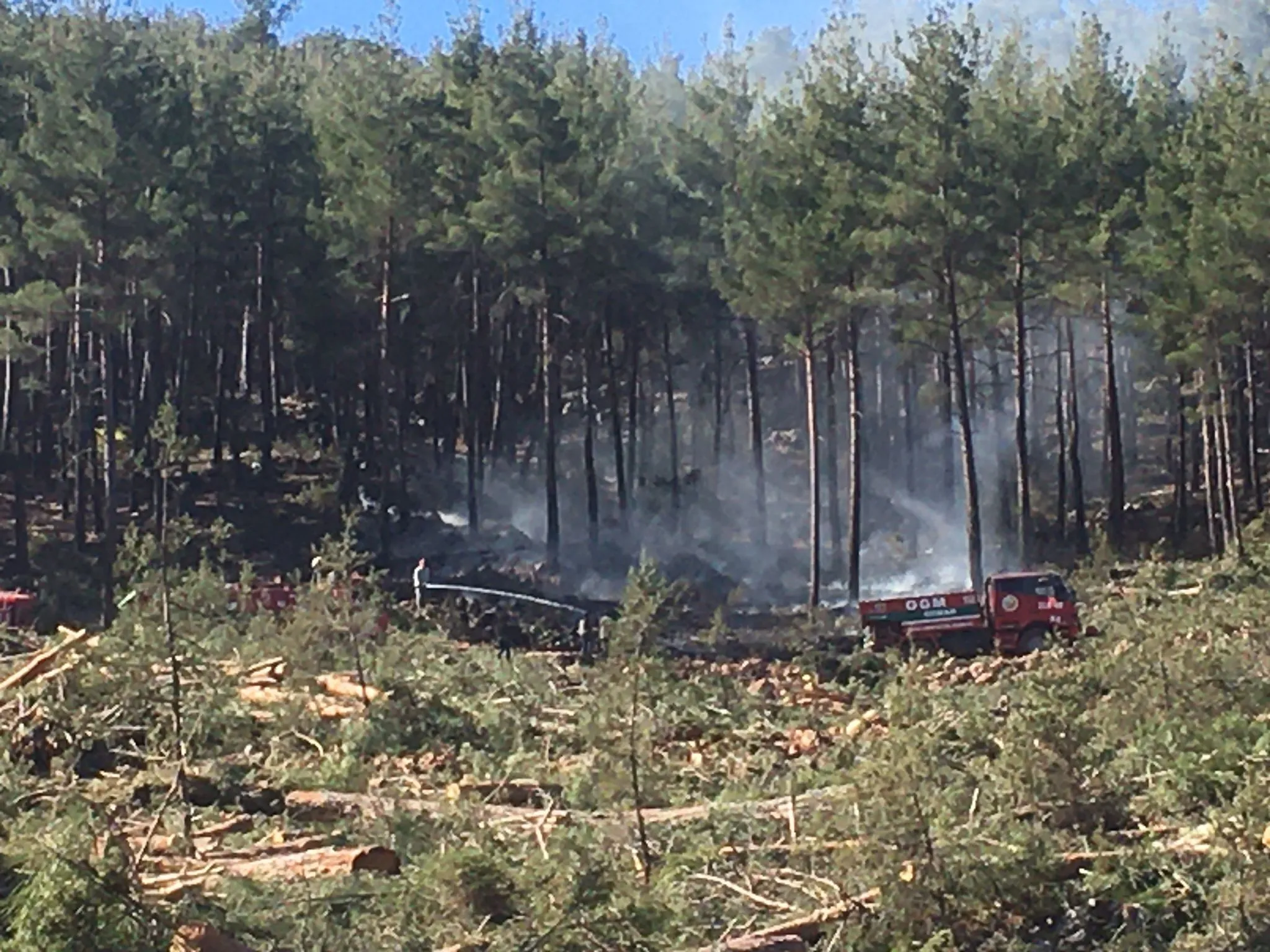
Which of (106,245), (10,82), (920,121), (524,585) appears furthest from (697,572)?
(10,82)

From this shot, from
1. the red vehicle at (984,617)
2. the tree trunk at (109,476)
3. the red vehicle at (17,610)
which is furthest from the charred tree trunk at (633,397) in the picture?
the red vehicle at (17,610)

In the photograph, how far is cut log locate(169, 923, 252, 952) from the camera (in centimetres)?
870

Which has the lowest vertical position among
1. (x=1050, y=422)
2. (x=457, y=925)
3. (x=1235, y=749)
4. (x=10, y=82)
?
(x=457, y=925)

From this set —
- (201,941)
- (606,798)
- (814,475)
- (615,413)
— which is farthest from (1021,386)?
(201,941)

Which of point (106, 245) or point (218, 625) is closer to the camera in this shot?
point (218, 625)

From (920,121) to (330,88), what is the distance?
20.1 meters

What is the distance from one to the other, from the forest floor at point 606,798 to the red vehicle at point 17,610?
784 cm

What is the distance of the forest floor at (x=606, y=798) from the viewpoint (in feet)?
32.1

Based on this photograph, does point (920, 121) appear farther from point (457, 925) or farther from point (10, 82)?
point (457, 925)

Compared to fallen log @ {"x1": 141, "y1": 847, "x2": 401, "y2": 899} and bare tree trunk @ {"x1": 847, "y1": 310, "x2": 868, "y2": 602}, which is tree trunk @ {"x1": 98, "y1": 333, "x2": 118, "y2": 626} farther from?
fallen log @ {"x1": 141, "y1": 847, "x2": 401, "y2": 899}

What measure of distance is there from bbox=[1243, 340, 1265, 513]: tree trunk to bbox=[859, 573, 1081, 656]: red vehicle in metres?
14.1

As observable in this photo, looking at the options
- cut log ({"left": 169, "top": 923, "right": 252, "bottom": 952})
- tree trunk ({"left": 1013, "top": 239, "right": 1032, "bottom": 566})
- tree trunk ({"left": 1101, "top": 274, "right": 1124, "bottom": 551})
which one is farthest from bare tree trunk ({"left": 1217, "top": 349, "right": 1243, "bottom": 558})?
cut log ({"left": 169, "top": 923, "right": 252, "bottom": 952})

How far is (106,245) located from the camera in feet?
120

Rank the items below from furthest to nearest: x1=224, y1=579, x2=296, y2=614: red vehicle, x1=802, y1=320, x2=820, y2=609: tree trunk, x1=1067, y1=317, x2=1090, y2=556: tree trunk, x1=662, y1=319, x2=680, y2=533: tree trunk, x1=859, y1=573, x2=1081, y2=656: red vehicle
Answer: x1=662, y1=319, x2=680, y2=533: tree trunk
x1=1067, y1=317, x2=1090, y2=556: tree trunk
x1=802, y1=320, x2=820, y2=609: tree trunk
x1=859, y1=573, x2=1081, y2=656: red vehicle
x1=224, y1=579, x2=296, y2=614: red vehicle
